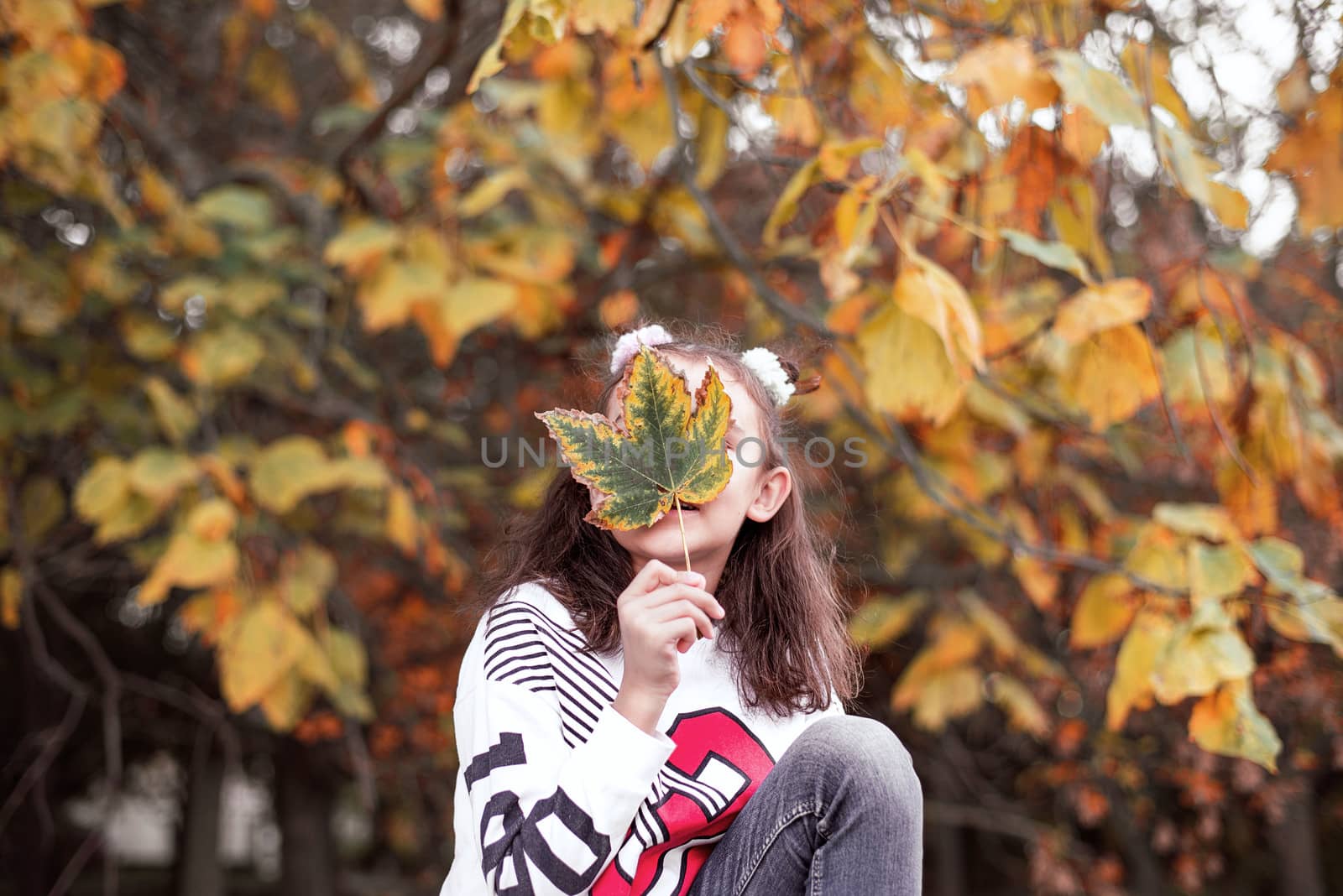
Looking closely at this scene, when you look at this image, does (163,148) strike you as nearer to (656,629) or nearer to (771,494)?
(771,494)

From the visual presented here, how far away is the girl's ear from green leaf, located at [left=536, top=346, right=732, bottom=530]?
0.87 ft

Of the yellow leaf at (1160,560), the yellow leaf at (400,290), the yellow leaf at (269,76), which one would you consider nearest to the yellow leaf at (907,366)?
the yellow leaf at (1160,560)

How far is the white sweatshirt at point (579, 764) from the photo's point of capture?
1045mm

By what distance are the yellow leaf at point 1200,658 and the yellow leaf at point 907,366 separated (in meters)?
0.42

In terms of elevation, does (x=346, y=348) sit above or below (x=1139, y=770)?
above

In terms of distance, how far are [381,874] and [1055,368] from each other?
5.96 meters

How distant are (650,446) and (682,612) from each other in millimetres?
163

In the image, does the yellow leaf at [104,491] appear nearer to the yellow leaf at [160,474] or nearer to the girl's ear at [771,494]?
the yellow leaf at [160,474]

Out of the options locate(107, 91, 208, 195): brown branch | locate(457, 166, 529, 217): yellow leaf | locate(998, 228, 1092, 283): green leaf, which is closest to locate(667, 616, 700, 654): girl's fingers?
locate(998, 228, 1092, 283): green leaf

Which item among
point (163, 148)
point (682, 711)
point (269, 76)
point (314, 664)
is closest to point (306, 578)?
point (314, 664)

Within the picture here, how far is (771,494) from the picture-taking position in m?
1.39

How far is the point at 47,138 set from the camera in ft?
6.50

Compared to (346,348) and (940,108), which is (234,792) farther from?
(940,108)

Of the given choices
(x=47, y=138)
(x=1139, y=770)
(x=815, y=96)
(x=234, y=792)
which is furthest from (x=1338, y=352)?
(x=234, y=792)
